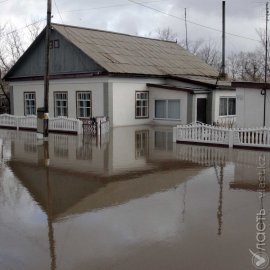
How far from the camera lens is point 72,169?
1182 centimetres

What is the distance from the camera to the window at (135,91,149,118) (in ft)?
86.0

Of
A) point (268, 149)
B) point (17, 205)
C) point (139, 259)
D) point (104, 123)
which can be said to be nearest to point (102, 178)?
point (17, 205)

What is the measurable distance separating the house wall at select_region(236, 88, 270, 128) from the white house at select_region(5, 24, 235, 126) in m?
6.88

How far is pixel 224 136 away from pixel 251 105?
8.96ft

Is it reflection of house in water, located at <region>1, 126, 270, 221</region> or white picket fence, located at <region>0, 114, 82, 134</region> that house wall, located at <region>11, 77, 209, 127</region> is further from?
reflection of house in water, located at <region>1, 126, 270, 221</region>

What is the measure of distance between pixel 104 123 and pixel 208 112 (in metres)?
8.21

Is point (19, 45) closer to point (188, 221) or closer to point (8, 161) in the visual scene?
point (8, 161)

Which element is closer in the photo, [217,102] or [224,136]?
[224,136]

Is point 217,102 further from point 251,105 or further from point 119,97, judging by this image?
point 251,105

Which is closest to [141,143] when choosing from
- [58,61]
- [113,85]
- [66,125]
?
[66,125]

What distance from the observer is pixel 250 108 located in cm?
1769

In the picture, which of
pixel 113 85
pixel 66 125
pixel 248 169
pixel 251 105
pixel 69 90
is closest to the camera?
pixel 248 169

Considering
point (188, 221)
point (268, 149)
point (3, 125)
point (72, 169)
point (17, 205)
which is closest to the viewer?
point (188, 221)

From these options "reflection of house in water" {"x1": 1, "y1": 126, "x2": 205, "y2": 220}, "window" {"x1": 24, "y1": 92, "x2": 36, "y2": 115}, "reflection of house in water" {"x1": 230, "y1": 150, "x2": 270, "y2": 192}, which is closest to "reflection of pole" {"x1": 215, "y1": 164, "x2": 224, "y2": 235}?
"reflection of house in water" {"x1": 230, "y1": 150, "x2": 270, "y2": 192}
